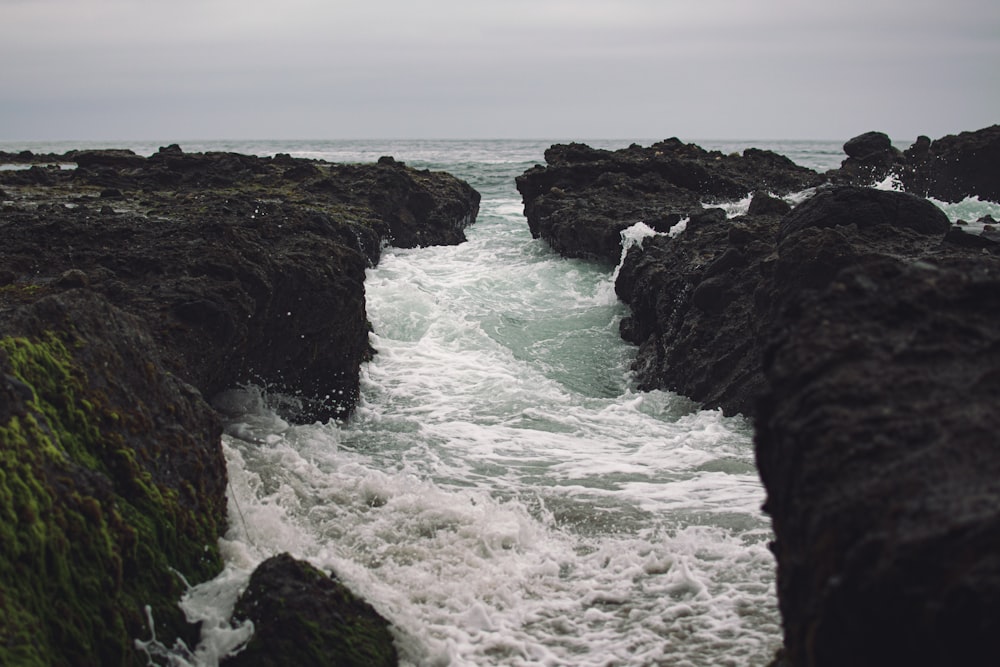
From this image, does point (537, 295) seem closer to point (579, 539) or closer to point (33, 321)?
point (579, 539)

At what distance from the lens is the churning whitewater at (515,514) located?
4.96 meters

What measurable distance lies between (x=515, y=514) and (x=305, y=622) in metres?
2.64

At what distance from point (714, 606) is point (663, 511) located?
5.67ft

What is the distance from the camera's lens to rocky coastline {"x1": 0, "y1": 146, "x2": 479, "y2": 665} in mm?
3906

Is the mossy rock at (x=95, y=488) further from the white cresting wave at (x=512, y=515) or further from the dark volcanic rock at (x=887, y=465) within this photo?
the dark volcanic rock at (x=887, y=465)

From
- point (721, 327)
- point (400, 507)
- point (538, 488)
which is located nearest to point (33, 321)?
point (400, 507)

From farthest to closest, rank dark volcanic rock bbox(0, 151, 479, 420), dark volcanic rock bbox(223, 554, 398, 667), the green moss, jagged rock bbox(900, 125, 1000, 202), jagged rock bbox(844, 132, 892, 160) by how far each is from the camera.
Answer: jagged rock bbox(844, 132, 892, 160) < jagged rock bbox(900, 125, 1000, 202) < dark volcanic rock bbox(0, 151, 479, 420) < dark volcanic rock bbox(223, 554, 398, 667) < the green moss

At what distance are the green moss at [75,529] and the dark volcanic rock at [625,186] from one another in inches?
564

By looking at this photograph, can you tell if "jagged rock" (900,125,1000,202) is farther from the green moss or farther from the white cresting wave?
the green moss

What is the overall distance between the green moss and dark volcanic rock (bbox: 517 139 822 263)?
1433 cm

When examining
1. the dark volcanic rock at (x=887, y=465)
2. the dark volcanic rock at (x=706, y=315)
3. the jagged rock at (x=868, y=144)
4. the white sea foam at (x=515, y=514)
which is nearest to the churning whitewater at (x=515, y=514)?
the white sea foam at (x=515, y=514)

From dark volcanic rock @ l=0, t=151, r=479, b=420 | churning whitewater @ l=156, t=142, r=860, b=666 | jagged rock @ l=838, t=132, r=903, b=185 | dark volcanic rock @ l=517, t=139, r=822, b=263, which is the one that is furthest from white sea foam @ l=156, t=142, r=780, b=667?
jagged rock @ l=838, t=132, r=903, b=185

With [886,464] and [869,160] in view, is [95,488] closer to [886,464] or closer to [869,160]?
[886,464]

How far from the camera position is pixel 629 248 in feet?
53.8
